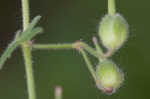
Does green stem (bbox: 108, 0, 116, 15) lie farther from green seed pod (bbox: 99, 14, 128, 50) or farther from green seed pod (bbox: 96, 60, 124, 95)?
green seed pod (bbox: 96, 60, 124, 95)

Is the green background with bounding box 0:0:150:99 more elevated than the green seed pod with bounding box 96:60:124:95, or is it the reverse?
the green background with bounding box 0:0:150:99

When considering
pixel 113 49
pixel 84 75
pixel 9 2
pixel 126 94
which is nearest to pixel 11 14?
pixel 9 2

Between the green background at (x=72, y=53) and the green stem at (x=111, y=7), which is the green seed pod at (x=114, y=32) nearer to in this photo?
the green stem at (x=111, y=7)

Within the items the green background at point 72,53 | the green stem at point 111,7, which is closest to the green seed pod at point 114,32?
the green stem at point 111,7

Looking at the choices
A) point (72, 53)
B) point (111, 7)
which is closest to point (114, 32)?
point (111, 7)

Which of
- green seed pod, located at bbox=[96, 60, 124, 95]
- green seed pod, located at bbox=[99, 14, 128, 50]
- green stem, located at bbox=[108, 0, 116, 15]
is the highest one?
green stem, located at bbox=[108, 0, 116, 15]

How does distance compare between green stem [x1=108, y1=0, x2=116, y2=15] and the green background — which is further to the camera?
the green background

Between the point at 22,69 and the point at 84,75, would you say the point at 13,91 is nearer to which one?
the point at 22,69

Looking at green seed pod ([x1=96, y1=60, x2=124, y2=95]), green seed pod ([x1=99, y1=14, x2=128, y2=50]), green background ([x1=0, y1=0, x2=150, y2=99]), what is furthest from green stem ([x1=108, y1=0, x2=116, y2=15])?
green background ([x1=0, y1=0, x2=150, y2=99])
